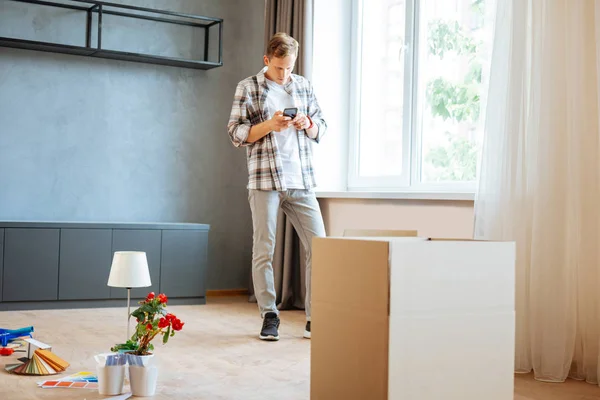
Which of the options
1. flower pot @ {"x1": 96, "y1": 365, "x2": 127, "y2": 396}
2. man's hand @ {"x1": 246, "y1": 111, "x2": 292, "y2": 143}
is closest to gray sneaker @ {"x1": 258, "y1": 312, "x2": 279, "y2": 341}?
man's hand @ {"x1": 246, "y1": 111, "x2": 292, "y2": 143}

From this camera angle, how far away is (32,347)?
102 inches

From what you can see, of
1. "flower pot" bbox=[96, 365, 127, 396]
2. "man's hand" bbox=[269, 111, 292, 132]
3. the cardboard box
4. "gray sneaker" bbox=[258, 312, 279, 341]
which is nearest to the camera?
the cardboard box

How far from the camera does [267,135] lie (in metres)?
3.39

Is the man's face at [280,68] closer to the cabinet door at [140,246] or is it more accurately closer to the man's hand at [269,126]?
the man's hand at [269,126]

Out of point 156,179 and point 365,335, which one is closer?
point 365,335

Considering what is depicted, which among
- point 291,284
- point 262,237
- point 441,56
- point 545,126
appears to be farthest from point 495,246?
point 291,284

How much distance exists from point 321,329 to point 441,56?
2621mm

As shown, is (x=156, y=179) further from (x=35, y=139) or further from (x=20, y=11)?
(x=20, y=11)

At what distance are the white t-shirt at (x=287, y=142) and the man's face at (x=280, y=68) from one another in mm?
31

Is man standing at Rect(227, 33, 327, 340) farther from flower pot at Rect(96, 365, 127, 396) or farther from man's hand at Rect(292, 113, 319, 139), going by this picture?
flower pot at Rect(96, 365, 127, 396)

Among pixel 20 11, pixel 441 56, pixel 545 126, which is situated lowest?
pixel 545 126

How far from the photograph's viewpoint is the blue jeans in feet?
11.0

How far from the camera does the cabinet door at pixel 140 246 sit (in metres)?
4.42

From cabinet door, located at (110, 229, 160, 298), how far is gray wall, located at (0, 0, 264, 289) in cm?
44
